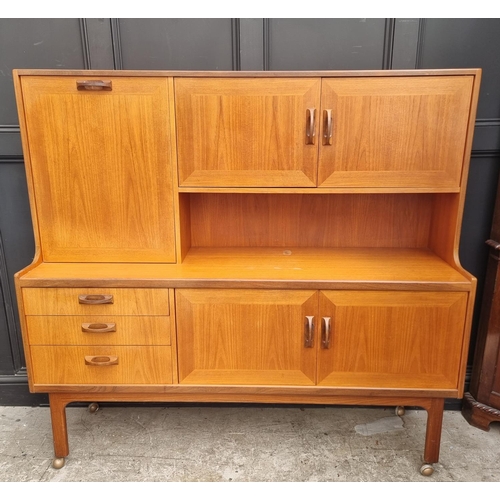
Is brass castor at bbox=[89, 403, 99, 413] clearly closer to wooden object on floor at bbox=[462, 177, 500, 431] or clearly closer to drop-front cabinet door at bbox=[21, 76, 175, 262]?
drop-front cabinet door at bbox=[21, 76, 175, 262]

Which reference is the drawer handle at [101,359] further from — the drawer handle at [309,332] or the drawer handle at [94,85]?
the drawer handle at [94,85]

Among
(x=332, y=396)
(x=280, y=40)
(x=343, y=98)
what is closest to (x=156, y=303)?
(x=332, y=396)

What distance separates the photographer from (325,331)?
1587 mm

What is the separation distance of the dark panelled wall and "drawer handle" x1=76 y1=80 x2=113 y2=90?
36 cm

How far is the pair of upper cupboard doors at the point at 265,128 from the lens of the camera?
1.56 meters

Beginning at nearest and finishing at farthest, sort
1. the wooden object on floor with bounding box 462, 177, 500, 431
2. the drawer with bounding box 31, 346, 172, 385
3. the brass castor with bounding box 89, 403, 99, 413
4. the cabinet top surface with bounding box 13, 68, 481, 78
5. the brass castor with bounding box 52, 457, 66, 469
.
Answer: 1. the cabinet top surface with bounding box 13, 68, 481, 78
2. the drawer with bounding box 31, 346, 172, 385
3. the brass castor with bounding box 52, 457, 66, 469
4. the wooden object on floor with bounding box 462, 177, 500, 431
5. the brass castor with bounding box 89, 403, 99, 413

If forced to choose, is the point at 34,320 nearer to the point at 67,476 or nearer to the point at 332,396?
the point at 67,476

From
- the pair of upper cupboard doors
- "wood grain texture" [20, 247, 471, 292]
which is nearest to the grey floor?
"wood grain texture" [20, 247, 471, 292]

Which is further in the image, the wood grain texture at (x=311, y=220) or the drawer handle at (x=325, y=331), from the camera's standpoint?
the wood grain texture at (x=311, y=220)

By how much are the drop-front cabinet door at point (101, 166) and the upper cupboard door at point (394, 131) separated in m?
0.68

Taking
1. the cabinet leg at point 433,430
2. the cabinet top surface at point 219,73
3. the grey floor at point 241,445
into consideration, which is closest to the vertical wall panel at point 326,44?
the cabinet top surface at point 219,73

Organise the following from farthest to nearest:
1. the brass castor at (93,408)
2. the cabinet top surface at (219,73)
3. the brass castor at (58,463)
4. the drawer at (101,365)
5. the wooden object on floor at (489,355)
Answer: the brass castor at (93,408), the wooden object on floor at (489,355), the brass castor at (58,463), the drawer at (101,365), the cabinet top surface at (219,73)

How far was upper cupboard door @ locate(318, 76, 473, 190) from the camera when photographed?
154 cm

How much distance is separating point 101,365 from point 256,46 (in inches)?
62.4
